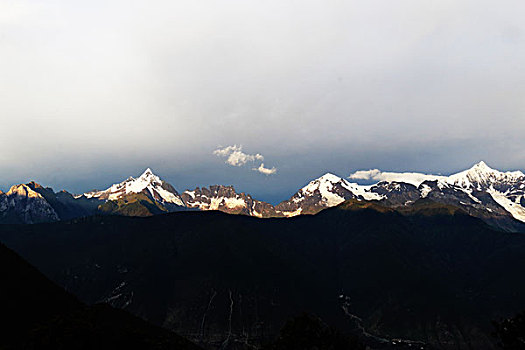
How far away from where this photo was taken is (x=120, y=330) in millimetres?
181000

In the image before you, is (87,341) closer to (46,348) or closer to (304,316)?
(46,348)

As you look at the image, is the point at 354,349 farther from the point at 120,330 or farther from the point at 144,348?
the point at 120,330

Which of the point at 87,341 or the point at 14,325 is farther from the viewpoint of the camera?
the point at 14,325

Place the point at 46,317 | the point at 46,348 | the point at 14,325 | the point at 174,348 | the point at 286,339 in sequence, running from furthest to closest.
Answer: the point at 46,317, the point at 14,325, the point at 174,348, the point at 286,339, the point at 46,348

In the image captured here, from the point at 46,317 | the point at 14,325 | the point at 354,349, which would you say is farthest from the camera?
the point at 46,317

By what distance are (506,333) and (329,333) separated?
43.2 m

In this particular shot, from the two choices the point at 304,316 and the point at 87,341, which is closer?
the point at 87,341

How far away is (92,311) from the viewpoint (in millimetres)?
108312

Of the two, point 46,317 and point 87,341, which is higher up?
point 87,341

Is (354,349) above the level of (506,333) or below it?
below

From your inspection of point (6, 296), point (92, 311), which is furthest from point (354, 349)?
point (6, 296)

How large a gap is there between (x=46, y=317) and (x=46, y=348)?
118 metres

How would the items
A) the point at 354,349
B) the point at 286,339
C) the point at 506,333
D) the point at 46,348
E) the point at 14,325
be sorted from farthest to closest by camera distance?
1. the point at 14,325
2. the point at 354,349
3. the point at 286,339
4. the point at 506,333
5. the point at 46,348

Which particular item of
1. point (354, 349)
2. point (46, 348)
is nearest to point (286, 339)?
point (354, 349)
